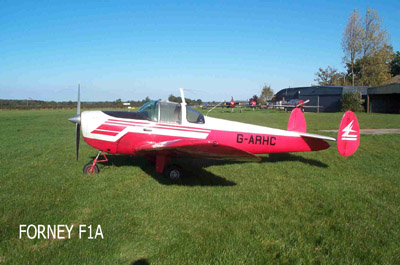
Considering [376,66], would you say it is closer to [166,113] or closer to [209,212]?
[166,113]

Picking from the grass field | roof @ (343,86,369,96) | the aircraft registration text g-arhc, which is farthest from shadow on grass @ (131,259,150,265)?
roof @ (343,86,369,96)

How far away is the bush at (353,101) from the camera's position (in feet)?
124

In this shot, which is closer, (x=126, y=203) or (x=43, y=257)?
(x=43, y=257)

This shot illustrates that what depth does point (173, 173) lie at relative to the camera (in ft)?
19.5

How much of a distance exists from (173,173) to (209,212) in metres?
1.93

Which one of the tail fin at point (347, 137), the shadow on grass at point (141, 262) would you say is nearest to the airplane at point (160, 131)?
the tail fin at point (347, 137)

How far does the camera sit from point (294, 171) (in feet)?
21.9

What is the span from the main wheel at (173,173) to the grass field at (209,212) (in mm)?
174

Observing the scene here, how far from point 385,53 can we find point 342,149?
49.3 meters

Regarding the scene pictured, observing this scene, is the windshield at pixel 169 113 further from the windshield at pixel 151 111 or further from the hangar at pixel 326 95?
the hangar at pixel 326 95

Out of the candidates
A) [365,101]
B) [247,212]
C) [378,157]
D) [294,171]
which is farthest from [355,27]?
[247,212]

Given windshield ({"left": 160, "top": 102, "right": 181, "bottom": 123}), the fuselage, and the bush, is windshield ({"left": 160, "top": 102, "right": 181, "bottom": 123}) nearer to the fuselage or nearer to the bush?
the fuselage

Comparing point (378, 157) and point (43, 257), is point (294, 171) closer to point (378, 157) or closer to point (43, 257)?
point (378, 157)

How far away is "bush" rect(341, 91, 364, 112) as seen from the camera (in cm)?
3775
